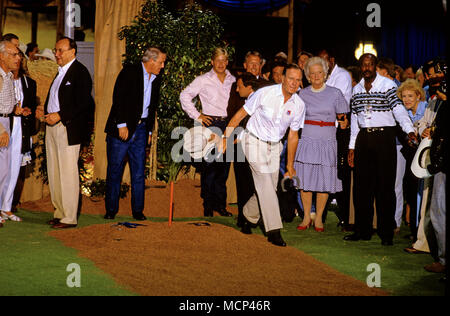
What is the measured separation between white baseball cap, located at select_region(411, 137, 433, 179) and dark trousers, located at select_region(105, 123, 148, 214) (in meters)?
3.71

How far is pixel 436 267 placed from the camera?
5.75 meters

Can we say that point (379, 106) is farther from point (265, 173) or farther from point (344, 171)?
point (265, 173)

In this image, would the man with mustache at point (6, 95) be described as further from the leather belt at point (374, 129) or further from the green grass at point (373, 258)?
the leather belt at point (374, 129)

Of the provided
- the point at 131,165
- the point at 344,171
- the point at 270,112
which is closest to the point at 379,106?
the point at 344,171

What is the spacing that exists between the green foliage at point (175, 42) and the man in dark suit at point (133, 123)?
86 centimetres

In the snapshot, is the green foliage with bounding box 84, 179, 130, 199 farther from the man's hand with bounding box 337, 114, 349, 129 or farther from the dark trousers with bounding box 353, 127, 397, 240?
the dark trousers with bounding box 353, 127, 397, 240

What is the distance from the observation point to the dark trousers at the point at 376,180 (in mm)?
7320

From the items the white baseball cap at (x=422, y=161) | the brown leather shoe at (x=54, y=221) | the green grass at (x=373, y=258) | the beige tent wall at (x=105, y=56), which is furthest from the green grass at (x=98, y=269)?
the beige tent wall at (x=105, y=56)

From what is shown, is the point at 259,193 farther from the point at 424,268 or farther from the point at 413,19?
the point at 413,19

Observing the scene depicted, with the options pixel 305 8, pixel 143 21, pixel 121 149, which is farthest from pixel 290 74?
pixel 305 8

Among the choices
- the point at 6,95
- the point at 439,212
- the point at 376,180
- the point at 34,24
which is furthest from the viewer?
the point at 34,24

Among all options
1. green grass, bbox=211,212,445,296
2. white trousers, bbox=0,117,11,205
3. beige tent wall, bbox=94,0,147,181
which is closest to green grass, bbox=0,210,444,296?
green grass, bbox=211,212,445,296

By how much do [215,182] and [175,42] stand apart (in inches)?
84.6
